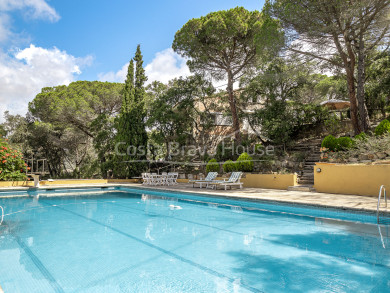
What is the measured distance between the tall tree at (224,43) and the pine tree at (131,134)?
150 inches

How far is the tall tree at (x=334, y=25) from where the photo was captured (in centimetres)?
1042

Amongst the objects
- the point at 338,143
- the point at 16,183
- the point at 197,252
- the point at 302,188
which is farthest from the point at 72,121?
the point at 197,252

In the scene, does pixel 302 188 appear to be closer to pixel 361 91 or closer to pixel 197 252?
pixel 361 91

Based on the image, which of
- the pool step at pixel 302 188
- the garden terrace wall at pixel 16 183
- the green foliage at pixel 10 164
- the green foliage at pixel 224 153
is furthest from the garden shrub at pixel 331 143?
the green foliage at pixel 10 164

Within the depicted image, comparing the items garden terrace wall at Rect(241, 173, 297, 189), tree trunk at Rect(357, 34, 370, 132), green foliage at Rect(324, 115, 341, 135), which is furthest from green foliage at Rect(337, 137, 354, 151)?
green foliage at Rect(324, 115, 341, 135)

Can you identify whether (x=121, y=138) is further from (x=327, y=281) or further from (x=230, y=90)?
(x=327, y=281)

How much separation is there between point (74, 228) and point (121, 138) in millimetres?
11315

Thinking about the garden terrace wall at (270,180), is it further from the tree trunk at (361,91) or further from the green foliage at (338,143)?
the tree trunk at (361,91)

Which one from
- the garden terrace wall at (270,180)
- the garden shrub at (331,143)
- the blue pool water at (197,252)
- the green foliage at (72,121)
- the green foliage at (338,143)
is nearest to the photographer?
the blue pool water at (197,252)

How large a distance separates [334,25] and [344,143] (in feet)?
16.0

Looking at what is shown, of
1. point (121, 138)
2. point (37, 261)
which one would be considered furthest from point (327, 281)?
point (121, 138)

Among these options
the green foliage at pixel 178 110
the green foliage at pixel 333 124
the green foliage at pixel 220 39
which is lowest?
the green foliage at pixel 333 124

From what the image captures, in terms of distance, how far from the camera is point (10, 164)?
13.2 meters

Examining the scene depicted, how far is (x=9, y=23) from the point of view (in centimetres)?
1572
